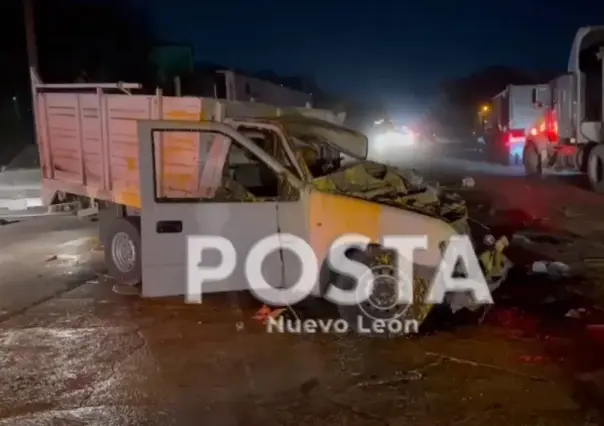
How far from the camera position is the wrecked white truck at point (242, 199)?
6668 millimetres

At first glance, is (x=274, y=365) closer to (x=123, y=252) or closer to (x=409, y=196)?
(x=409, y=196)

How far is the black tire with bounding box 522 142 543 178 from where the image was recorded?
76.2ft

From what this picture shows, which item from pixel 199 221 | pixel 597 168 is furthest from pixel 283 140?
pixel 597 168

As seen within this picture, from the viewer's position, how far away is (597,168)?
17922mm

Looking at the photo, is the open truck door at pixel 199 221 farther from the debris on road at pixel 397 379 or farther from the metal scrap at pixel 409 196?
the debris on road at pixel 397 379

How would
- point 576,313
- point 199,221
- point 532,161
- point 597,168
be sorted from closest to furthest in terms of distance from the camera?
A: 1. point 199,221
2. point 576,313
3. point 597,168
4. point 532,161

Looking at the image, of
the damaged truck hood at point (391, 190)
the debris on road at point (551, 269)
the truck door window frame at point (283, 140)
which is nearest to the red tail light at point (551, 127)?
the debris on road at point (551, 269)

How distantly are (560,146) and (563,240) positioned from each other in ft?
31.5

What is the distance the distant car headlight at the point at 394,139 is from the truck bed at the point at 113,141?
27205 millimetres

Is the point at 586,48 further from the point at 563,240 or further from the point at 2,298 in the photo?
the point at 2,298

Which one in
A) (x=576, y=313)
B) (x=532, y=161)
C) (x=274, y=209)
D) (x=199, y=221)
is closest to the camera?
(x=274, y=209)

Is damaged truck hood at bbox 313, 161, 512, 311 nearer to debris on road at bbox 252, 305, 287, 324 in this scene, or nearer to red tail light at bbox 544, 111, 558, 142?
debris on road at bbox 252, 305, 287, 324

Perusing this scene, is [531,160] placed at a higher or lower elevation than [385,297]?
higher

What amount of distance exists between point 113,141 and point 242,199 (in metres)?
2.67
